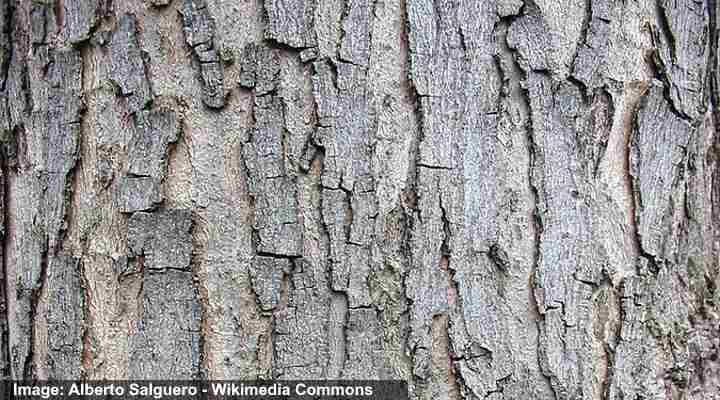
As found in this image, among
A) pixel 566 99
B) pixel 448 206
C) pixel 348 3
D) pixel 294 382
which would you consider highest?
pixel 348 3

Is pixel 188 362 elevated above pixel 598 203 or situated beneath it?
situated beneath

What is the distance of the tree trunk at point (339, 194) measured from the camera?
118 cm

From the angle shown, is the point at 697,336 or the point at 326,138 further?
the point at 697,336

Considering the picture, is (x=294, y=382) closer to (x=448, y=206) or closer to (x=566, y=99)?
(x=448, y=206)

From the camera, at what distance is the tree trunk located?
1.18 meters

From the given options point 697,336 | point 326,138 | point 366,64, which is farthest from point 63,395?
point 697,336

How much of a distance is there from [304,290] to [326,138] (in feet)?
0.69

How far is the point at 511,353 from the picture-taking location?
123 cm

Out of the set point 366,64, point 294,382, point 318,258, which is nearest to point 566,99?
point 366,64

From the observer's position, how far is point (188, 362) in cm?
119

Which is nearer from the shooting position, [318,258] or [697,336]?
[318,258]

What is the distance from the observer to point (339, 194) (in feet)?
3.87

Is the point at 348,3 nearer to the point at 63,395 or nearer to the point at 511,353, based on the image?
the point at 511,353

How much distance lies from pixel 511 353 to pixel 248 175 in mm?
449
